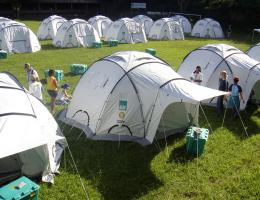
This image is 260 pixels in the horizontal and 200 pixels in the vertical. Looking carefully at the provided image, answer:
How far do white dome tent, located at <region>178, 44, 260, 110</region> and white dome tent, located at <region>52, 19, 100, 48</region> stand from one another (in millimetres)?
14297

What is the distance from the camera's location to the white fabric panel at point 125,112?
1141 centimetres

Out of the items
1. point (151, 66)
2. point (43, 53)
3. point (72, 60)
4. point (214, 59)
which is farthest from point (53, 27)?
point (151, 66)

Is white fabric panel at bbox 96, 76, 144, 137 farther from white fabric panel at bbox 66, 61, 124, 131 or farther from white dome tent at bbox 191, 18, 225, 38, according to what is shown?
white dome tent at bbox 191, 18, 225, 38

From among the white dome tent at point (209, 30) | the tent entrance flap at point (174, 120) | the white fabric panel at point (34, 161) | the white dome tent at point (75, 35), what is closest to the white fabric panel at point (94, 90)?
the tent entrance flap at point (174, 120)

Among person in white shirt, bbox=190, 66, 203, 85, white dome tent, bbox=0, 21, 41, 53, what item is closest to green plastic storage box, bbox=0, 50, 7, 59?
white dome tent, bbox=0, 21, 41, 53

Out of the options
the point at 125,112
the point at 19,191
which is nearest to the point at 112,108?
the point at 125,112

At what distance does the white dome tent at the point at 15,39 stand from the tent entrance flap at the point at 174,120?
16.6 meters

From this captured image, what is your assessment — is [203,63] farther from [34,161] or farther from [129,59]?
[34,161]

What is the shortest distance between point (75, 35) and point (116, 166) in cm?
2010

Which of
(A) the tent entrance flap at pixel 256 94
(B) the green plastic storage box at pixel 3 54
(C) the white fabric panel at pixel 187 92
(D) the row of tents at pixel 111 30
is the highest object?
(D) the row of tents at pixel 111 30

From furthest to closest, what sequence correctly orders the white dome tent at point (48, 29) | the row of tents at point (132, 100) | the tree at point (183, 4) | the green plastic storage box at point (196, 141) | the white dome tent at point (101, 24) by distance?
the tree at point (183, 4)
the white dome tent at point (101, 24)
the white dome tent at point (48, 29)
the row of tents at point (132, 100)
the green plastic storage box at point (196, 141)

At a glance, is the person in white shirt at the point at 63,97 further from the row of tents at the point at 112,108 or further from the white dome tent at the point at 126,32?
the white dome tent at the point at 126,32

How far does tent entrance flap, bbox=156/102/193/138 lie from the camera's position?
1198 cm

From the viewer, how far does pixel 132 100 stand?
37.4 feet
